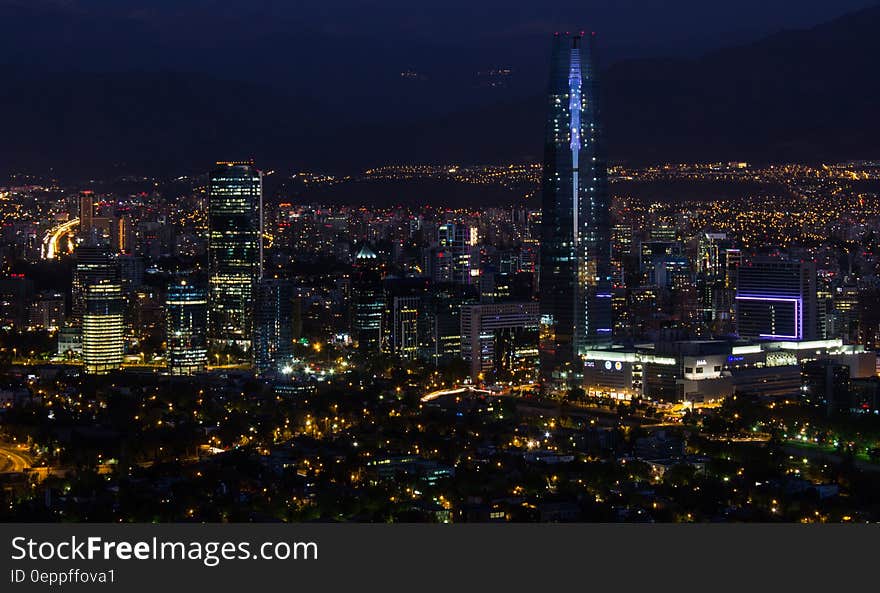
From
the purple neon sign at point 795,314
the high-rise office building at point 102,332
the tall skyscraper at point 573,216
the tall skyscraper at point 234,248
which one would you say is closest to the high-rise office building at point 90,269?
the high-rise office building at point 102,332

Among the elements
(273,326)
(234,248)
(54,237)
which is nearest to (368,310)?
(273,326)

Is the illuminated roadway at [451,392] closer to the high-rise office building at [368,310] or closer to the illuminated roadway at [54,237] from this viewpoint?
the high-rise office building at [368,310]

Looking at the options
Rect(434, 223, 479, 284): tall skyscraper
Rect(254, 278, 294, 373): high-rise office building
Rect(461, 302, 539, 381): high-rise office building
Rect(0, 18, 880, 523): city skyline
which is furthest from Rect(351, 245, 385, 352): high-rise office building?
Rect(434, 223, 479, 284): tall skyscraper

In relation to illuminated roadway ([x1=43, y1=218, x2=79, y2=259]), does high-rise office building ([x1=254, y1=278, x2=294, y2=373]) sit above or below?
below

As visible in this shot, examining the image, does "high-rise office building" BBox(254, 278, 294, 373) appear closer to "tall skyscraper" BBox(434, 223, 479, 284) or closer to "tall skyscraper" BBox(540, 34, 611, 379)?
"tall skyscraper" BBox(434, 223, 479, 284)

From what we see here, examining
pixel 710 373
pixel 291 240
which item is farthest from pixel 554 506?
pixel 291 240

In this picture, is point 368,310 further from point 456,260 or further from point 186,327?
point 456,260
